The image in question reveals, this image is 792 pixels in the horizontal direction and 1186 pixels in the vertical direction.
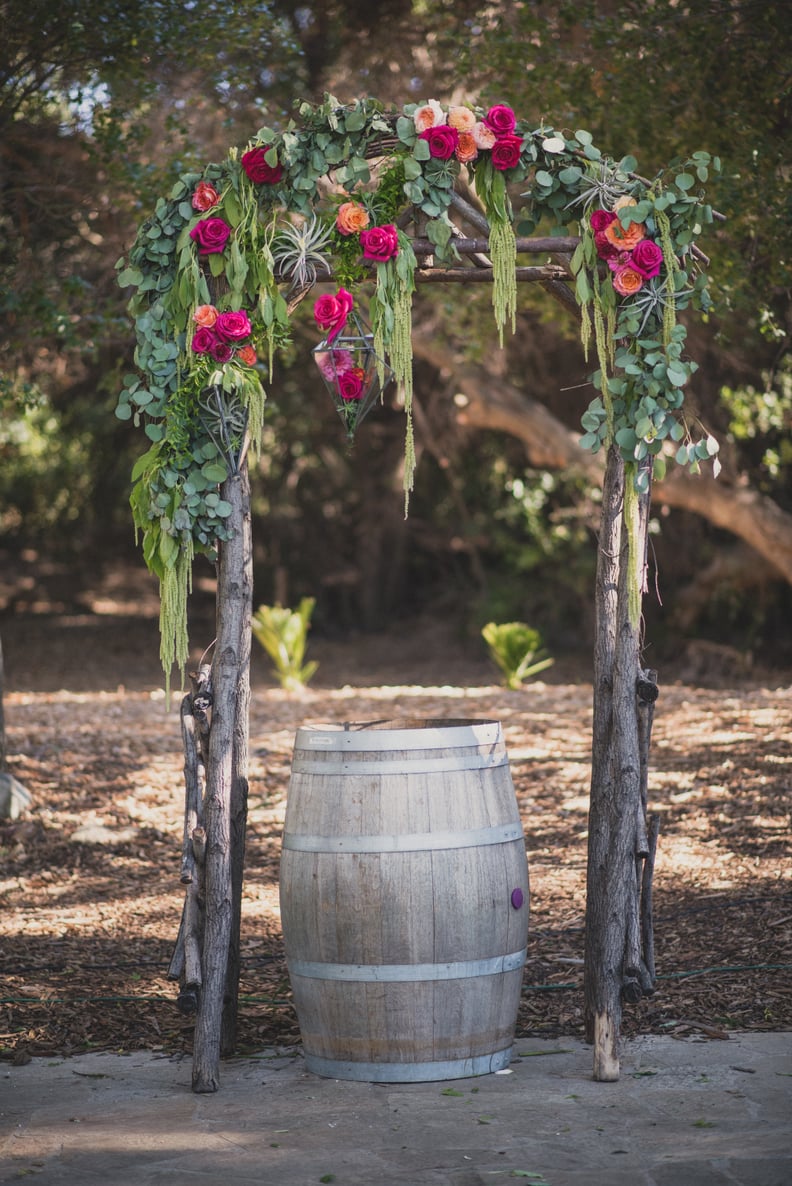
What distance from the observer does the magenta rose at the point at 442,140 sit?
3.60 metres

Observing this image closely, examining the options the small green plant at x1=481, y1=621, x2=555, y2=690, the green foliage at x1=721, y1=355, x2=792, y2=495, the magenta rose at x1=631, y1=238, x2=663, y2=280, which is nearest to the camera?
the magenta rose at x1=631, y1=238, x2=663, y2=280

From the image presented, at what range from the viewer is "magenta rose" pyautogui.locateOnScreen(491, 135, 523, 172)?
3621 millimetres

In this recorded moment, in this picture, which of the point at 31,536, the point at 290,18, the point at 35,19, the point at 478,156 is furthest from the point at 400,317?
the point at 31,536

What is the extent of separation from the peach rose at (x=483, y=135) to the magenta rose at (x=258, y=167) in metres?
0.59

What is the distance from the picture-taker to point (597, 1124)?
10.2 ft

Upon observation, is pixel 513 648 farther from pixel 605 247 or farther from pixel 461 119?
pixel 461 119

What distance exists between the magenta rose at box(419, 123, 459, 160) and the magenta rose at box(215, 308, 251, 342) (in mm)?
746

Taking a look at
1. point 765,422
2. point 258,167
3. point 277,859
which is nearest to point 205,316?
point 258,167

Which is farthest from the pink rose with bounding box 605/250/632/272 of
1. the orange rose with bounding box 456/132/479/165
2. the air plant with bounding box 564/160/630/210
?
the orange rose with bounding box 456/132/479/165

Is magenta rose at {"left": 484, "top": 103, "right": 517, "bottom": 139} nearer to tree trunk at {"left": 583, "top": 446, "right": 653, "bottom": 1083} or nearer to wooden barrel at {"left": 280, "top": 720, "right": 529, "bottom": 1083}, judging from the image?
tree trunk at {"left": 583, "top": 446, "right": 653, "bottom": 1083}

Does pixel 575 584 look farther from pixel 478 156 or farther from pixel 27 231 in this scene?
pixel 478 156

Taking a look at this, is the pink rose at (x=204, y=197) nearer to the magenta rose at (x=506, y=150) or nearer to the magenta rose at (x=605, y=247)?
the magenta rose at (x=506, y=150)

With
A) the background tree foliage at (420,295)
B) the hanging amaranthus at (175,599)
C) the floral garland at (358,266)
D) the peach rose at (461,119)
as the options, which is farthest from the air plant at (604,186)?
the background tree foliage at (420,295)

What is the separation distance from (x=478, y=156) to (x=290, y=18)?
7982 millimetres
